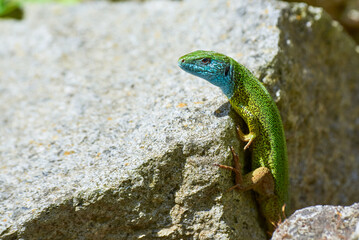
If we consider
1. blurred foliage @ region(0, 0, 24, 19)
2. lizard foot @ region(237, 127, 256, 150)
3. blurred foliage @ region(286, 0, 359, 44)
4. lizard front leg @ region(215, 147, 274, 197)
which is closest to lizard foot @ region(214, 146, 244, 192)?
lizard front leg @ region(215, 147, 274, 197)

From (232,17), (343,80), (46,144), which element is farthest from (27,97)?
(343,80)

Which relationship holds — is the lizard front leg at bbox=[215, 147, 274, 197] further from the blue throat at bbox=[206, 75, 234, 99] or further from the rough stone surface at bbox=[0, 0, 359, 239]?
the blue throat at bbox=[206, 75, 234, 99]

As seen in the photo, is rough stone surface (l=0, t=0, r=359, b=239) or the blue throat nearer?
rough stone surface (l=0, t=0, r=359, b=239)

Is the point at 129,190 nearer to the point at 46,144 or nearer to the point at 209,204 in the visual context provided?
the point at 209,204

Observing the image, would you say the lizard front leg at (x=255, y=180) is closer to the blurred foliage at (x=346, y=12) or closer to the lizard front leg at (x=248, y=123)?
the lizard front leg at (x=248, y=123)

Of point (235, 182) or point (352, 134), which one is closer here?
point (235, 182)

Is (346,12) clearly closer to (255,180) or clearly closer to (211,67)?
(211,67)
